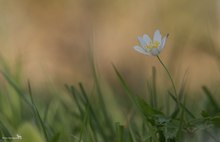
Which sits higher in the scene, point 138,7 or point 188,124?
point 138,7

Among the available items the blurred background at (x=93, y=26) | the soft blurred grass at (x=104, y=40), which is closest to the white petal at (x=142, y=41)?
the soft blurred grass at (x=104, y=40)

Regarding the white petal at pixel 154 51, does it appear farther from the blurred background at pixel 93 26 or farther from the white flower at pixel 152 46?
the blurred background at pixel 93 26

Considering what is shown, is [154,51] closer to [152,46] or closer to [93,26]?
[152,46]

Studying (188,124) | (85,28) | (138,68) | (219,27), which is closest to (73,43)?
(85,28)

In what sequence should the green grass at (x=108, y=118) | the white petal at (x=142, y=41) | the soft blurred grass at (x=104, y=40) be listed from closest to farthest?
the green grass at (x=108, y=118)
the white petal at (x=142, y=41)
the soft blurred grass at (x=104, y=40)

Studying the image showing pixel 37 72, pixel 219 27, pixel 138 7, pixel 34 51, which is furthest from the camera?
pixel 138 7

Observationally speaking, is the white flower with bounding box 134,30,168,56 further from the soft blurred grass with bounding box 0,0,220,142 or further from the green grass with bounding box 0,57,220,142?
the soft blurred grass with bounding box 0,0,220,142

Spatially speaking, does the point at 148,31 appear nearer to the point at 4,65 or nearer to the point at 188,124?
the point at 4,65

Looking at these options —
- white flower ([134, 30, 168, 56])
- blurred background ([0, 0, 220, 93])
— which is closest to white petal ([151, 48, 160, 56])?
white flower ([134, 30, 168, 56])
